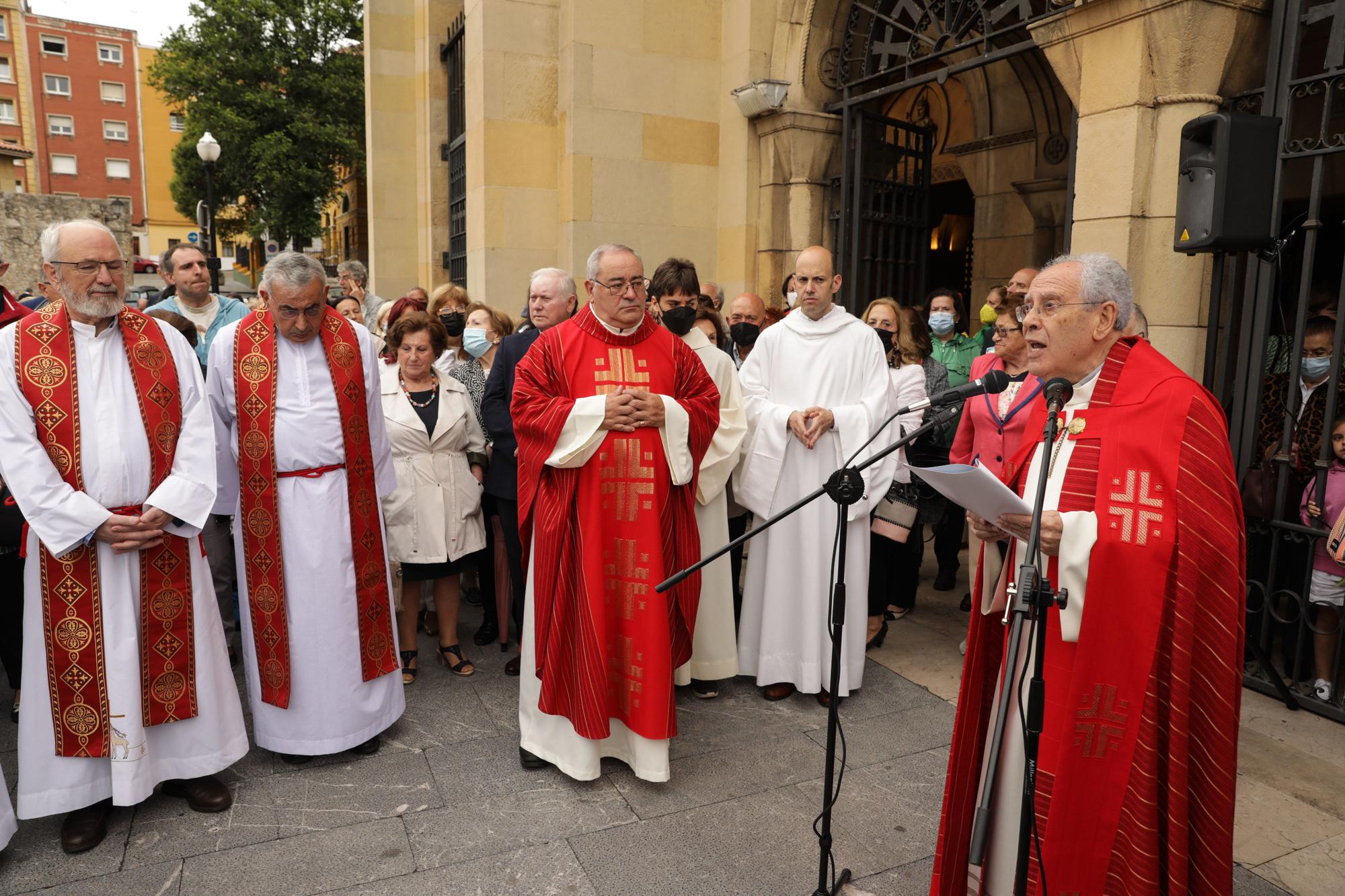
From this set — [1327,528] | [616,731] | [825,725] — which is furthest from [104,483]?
[1327,528]

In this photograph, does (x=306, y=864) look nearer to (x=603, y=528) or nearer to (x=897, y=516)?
(x=603, y=528)

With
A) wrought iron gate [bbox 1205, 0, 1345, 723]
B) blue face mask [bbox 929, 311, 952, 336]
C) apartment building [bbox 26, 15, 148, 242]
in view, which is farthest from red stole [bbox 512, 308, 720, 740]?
apartment building [bbox 26, 15, 148, 242]

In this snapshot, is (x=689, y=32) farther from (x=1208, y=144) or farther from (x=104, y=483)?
(x=104, y=483)

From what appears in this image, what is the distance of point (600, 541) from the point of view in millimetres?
3521

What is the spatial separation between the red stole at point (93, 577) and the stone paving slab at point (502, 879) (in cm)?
106

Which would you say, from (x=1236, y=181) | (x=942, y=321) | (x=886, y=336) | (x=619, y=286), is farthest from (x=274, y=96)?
(x=1236, y=181)

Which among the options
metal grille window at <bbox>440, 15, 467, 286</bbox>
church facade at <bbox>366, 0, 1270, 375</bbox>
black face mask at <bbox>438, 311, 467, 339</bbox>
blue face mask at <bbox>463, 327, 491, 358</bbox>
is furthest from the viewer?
metal grille window at <bbox>440, 15, 467, 286</bbox>

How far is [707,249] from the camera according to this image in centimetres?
874

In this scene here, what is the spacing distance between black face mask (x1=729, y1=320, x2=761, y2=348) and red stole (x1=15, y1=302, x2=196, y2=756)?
3340 mm

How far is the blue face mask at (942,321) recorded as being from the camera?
21.0ft

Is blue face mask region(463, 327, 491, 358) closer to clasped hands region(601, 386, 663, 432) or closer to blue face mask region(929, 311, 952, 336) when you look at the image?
clasped hands region(601, 386, 663, 432)

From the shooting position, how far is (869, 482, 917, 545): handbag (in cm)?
503

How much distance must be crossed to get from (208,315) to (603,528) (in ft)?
10.5

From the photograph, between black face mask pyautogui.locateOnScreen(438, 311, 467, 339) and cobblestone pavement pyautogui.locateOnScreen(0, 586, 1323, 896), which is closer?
cobblestone pavement pyautogui.locateOnScreen(0, 586, 1323, 896)
